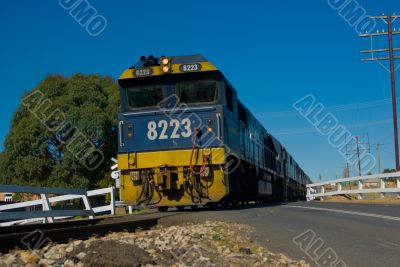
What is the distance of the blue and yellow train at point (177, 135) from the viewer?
12.9 m

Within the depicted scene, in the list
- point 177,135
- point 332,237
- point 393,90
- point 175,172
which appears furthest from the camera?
point 393,90

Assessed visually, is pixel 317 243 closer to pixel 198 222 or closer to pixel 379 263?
pixel 379 263

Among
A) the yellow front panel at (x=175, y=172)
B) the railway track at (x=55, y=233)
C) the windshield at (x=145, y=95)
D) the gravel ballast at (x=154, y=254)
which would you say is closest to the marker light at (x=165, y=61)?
the windshield at (x=145, y=95)

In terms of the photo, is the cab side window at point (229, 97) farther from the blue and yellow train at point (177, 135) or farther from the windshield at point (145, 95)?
the windshield at point (145, 95)

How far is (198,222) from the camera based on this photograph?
10.3m

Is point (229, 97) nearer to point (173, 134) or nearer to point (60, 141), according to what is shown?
point (173, 134)

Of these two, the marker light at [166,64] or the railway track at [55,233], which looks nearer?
the railway track at [55,233]

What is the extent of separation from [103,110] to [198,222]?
27.0 m

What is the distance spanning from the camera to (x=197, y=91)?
1373 cm

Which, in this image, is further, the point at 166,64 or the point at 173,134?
the point at 166,64

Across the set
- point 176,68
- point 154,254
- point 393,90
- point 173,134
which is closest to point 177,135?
point 173,134

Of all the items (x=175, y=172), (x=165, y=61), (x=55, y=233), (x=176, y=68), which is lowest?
(x=55, y=233)

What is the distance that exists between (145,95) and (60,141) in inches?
837

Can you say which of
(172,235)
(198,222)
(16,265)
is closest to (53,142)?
(198,222)
